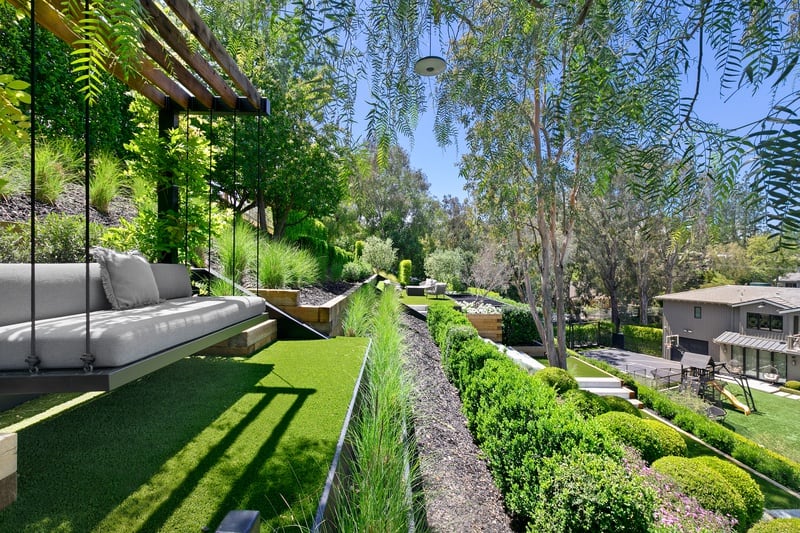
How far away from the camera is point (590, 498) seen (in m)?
2.07

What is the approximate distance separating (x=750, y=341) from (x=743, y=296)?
8.20 feet

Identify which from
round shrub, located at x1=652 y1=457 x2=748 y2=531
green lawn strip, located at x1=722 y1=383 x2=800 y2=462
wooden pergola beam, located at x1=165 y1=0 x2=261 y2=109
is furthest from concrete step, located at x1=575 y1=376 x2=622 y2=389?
wooden pergola beam, located at x1=165 y1=0 x2=261 y2=109

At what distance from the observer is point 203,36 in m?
2.82

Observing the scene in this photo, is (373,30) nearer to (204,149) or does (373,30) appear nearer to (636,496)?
(636,496)

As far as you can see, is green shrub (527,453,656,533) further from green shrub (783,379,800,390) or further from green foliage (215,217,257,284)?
green shrub (783,379,800,390)

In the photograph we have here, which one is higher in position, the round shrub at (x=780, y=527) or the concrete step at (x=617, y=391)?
the round shrub at (x=780, y=527)

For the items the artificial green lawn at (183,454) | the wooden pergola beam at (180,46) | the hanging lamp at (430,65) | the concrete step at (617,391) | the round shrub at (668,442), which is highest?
the wooden pergola beam at (180,46)

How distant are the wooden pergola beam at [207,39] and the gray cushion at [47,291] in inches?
72.0

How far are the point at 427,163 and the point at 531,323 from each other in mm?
13068

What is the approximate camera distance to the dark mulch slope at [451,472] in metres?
2.48

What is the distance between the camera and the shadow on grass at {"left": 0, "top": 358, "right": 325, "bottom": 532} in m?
1.64

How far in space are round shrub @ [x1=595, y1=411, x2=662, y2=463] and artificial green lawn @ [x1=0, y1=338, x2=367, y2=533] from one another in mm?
4271

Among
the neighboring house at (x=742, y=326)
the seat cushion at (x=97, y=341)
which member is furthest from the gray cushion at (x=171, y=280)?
the neighboring house at (x=742, y=326)

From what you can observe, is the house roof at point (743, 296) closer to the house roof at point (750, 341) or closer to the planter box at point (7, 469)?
the house roof at point (750, 341)
